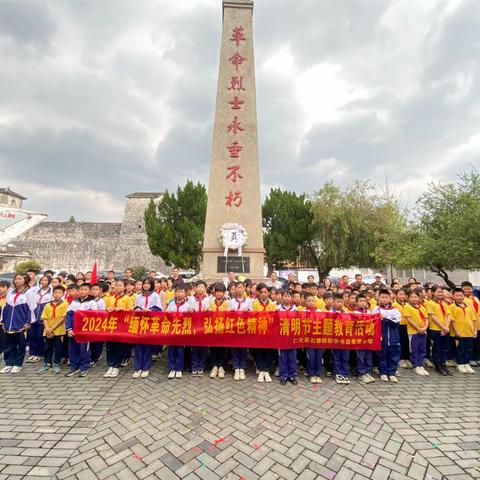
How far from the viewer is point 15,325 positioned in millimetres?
4324

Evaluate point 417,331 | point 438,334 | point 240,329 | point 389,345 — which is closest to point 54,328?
point 240,329

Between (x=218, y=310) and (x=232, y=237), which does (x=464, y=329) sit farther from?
(x=232, y=237)

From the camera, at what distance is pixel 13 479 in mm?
Answer: 2082

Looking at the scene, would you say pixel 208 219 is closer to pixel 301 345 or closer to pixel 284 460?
pixel 301 345

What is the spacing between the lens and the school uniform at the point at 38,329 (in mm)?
4703

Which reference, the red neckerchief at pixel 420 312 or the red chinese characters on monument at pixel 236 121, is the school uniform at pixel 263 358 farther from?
the red chinese characters on monument at pixel 236 121

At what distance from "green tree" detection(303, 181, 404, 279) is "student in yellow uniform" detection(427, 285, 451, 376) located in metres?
13.4

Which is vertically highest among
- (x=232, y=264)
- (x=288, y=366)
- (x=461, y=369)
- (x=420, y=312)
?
(x=232, y=264)

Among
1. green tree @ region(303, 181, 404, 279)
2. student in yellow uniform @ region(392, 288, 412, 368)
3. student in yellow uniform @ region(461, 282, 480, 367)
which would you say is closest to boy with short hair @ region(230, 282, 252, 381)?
student in yellow uniform @ region(392, 288, 412, 368)

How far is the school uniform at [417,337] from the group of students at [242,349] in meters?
0.02

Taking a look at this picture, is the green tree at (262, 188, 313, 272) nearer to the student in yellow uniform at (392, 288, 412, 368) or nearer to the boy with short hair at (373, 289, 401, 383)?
the student in yellow uniform at (392, 288, 412, 368)

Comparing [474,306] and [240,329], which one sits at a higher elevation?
[474,306]

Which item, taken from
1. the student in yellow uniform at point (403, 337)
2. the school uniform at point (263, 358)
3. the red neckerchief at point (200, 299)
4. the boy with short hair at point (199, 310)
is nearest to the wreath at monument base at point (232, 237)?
the boy with short hair at point (199, 310)

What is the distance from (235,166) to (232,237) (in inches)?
104
